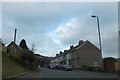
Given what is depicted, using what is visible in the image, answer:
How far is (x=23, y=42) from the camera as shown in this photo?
10475cm

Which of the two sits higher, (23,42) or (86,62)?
(23,42)

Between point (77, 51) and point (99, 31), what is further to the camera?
point (77, 51)

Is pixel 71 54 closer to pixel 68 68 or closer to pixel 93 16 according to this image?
pixel 68 68

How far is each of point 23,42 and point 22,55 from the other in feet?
115

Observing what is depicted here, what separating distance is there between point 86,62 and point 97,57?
4798mm

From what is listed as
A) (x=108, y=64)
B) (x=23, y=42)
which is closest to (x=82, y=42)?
(x=23, y=42)

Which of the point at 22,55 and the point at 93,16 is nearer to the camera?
the point at 93,16

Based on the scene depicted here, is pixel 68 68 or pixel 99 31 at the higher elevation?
pixel 99 31

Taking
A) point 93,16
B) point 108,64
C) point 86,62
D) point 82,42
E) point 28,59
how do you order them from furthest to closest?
point 82,42 < point 86,62 < point 28,59 < point 108,64 < point 93,16

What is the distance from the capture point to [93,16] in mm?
42156

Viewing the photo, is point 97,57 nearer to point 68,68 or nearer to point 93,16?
point 68,68

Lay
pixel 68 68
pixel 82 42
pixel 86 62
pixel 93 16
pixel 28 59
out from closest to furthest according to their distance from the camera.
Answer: pixel 93 16, pixel 68 68, pixel 28 59, pixel 86 62, pixel 82 42

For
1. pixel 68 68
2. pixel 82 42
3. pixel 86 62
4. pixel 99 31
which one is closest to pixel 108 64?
pixel 99 31

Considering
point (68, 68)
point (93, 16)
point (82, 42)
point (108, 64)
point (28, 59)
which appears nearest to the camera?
point (93, 16)
